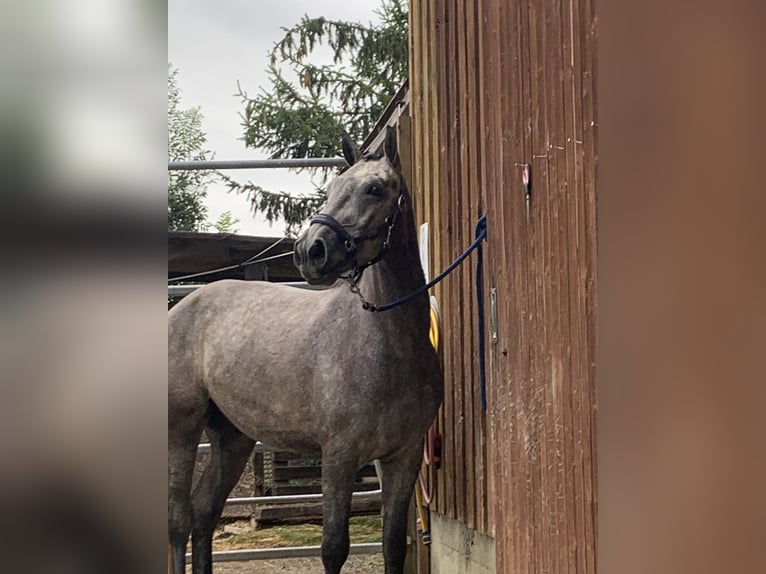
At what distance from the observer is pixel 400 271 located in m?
2.82

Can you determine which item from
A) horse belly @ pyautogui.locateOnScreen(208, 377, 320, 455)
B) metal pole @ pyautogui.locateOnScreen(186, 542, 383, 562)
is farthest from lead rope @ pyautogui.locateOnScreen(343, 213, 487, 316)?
metal pole @ pyautogui.locateOnScreen(186, 542, 383, 562)

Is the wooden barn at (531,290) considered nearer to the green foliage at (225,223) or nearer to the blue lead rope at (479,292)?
the blue lead rope at (479,292)

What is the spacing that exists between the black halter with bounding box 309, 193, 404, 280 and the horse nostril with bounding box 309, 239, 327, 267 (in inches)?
3.0

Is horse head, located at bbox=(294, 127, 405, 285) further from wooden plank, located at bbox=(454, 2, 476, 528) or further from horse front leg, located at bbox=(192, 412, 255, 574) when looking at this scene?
horse front leg, located at bbox=(192, 412, 255, 574)

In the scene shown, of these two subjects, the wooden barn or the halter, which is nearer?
the wooden barn

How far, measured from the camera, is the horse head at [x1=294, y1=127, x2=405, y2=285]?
258 centimetres

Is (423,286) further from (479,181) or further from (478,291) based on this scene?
(479,181)

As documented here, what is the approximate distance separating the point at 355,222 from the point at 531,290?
994 mm

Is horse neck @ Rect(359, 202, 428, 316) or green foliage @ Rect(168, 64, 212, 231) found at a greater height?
green foliage @ Rect(168, 64, 212, 231)

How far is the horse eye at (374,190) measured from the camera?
2680mm

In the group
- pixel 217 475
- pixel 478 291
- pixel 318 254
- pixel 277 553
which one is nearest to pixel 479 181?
pixel 478 291

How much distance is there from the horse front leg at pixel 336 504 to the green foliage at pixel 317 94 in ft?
24.7

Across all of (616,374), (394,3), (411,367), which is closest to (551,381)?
(616,374)

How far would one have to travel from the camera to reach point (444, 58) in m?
3.51
